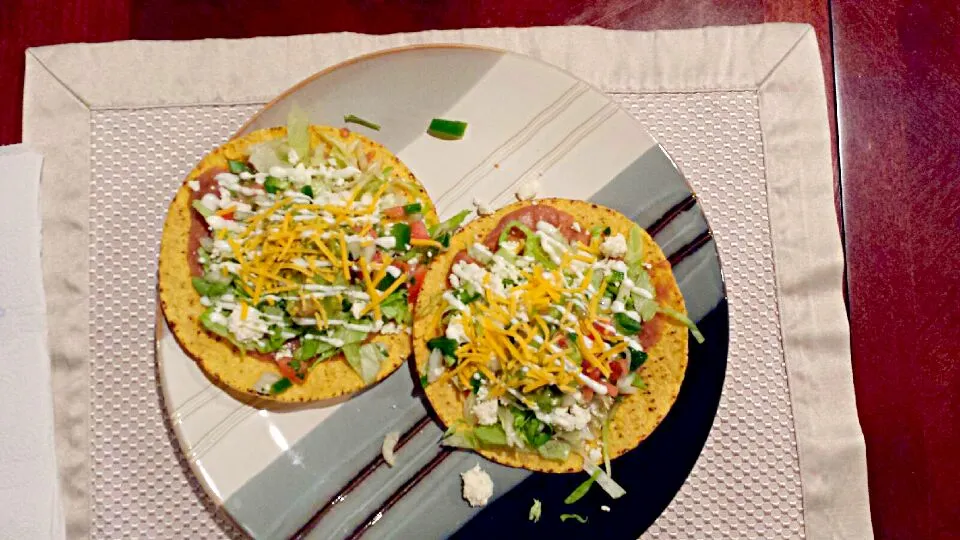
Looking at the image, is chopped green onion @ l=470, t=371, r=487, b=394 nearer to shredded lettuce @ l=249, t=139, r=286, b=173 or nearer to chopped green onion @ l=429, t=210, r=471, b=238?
chopped green onion @ l=429, t=210, r=471, b=238

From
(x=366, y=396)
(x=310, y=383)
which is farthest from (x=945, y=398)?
(x=310, y=383)

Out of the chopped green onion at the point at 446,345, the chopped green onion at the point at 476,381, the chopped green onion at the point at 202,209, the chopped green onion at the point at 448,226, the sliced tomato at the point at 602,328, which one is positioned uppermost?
the chopped green onion at the point at 202,209

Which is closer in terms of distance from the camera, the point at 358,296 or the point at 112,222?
the point at 358,296

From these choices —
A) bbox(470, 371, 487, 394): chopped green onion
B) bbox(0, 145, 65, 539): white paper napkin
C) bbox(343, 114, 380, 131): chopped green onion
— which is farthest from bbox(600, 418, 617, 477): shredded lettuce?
bbox(0, 145, 65, 539): white paper napkin

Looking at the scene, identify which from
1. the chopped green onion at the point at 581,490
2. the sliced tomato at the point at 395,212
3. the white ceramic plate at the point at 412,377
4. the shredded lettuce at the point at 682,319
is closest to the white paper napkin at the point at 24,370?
the white ceramic plate at the point at 412,377

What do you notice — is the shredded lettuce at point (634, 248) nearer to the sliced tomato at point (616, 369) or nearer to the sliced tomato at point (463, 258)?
the sliced tomato at point (616, 369)

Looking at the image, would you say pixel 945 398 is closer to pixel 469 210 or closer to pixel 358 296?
pixel 469 210

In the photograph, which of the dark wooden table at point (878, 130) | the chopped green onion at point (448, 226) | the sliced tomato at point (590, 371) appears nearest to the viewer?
the sliced tomato at point (590, 371)

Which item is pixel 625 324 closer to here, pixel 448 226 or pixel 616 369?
pixel 616 369
